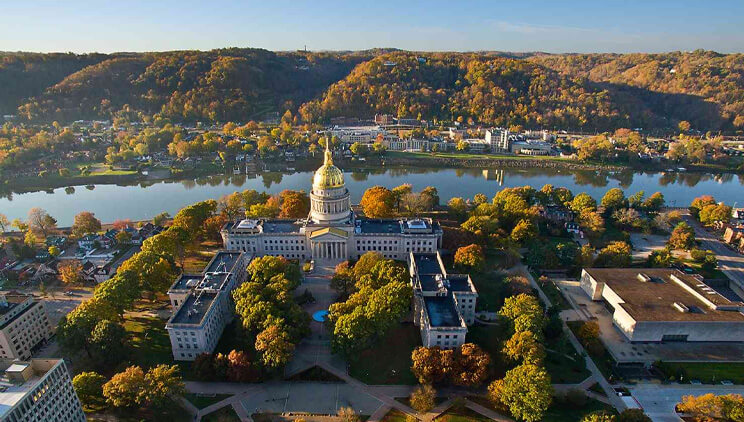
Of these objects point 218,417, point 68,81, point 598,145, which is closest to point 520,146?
point 598,145

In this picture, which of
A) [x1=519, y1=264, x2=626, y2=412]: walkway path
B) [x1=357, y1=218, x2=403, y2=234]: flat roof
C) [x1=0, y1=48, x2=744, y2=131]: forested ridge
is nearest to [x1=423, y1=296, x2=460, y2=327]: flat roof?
[x1=519, y1=264, x2=626, y2=412]: walkway path

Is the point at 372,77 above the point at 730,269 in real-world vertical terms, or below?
above

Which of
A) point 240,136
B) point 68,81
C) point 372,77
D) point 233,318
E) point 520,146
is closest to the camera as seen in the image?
point 233,318

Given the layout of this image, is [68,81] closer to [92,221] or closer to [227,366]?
[92,221]

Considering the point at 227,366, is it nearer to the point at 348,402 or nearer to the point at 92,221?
the point at 348,402

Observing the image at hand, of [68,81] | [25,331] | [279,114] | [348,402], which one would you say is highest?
[68,81]

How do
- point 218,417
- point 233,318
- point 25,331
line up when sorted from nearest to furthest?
1. point 218,417
2. point 25,331
3. point 233,318

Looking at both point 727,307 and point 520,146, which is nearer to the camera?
point 727,307
